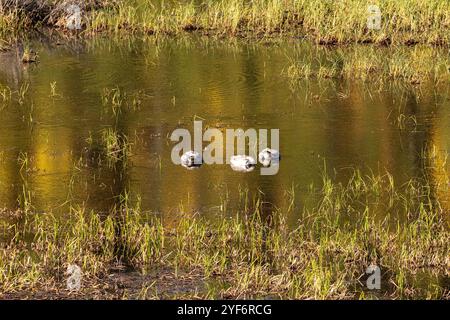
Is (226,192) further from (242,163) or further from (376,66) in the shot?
(376,66)

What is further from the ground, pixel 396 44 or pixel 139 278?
pixel 396 44

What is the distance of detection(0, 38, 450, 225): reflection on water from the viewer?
12070 millimetres

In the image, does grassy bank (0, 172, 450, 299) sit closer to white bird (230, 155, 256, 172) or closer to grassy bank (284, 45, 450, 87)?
white bird (230, 155, 256, 172)

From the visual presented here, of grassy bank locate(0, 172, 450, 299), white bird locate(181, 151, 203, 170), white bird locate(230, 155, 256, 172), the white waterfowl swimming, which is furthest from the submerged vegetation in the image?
white bird locate(230, 155, 256, 172)

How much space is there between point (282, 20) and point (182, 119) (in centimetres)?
669

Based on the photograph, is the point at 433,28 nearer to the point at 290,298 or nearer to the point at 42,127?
the point at 42,127

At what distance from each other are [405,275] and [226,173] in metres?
3.39

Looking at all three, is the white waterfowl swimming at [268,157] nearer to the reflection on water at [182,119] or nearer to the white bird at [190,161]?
the reflection on water at [182,119]

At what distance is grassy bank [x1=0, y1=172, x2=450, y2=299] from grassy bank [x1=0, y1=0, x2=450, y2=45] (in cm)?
883

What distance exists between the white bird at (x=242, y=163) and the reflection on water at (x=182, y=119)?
0.34ft

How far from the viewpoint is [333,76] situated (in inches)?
692
